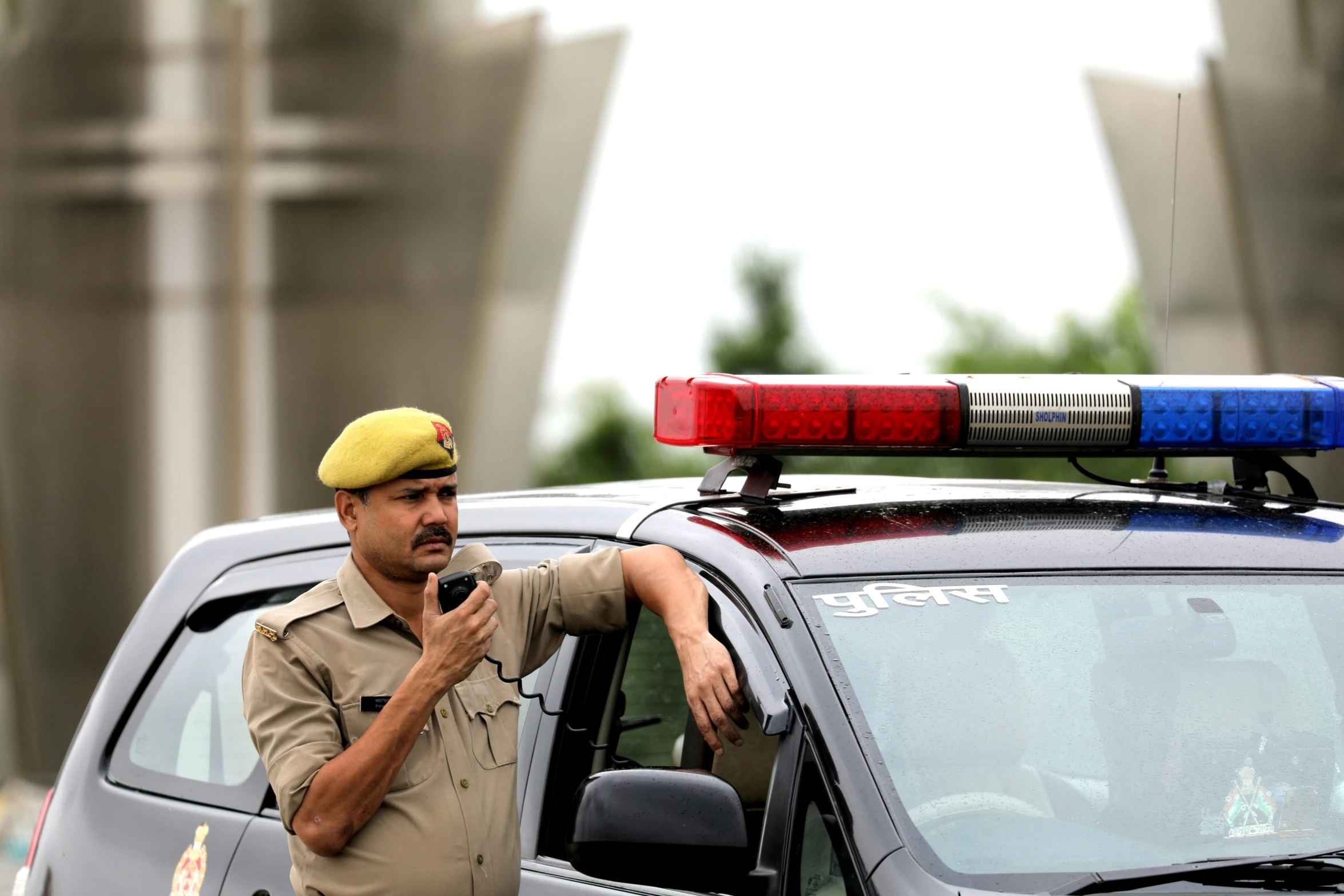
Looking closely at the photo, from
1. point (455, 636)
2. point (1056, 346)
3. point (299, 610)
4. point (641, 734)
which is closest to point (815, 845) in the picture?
point (455, 636)

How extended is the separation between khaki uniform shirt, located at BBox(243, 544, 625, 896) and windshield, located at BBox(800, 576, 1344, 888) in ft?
1.86

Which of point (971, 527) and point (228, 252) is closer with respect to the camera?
point (971, 527)

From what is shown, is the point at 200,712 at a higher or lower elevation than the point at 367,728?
lower

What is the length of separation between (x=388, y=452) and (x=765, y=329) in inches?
794

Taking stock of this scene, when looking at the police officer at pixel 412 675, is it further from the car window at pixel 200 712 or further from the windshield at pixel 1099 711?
the car window at pixel 200 712

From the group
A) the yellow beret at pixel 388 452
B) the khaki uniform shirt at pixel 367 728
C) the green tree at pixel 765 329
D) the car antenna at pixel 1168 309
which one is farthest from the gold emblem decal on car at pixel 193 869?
the green tree at pixel 765 329

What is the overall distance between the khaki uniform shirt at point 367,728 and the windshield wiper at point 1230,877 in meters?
0.87

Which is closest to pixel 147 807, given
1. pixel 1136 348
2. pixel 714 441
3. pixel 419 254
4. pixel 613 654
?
pixel 613 654

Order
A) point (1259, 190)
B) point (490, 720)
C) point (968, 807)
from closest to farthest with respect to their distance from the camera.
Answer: point (968, 807)
point (490, 720)
point (1259, 190)

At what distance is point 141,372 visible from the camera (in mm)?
12172

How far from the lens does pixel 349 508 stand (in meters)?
2.72

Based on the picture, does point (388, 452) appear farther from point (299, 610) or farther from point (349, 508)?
point (299, 610)

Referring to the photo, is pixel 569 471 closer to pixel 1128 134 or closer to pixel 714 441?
pixel 1128 134

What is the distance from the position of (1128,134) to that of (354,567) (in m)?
9.83
